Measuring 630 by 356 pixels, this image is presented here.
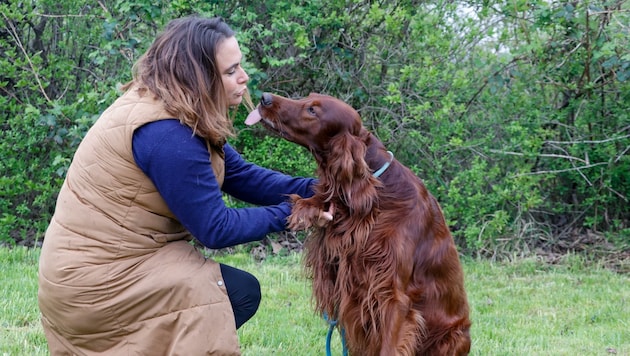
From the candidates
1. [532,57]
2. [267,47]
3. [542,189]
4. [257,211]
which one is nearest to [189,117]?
[257,211]

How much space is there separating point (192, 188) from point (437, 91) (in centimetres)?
327

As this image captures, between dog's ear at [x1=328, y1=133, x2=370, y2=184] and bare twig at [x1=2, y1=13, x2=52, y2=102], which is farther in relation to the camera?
bare twig at [x1=2, y1=13, x2=52, y2=102]

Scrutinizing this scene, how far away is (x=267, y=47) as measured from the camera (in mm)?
5258

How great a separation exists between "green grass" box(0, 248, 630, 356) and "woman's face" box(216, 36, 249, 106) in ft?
4.22

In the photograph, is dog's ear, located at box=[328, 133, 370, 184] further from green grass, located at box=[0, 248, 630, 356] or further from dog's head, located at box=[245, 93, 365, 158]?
green grass, located at box=[0, 248, 630, 356]

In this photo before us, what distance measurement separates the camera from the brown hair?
2.51m

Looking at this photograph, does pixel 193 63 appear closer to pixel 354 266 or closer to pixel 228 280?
pixel 228 280

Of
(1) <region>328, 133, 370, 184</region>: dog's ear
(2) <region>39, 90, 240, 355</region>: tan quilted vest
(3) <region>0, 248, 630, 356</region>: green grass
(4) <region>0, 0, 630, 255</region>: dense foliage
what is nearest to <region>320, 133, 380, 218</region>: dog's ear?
(1) <region>328, 133, 370, 184</region>: dog's ear

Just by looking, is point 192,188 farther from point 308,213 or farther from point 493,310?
point 493,310

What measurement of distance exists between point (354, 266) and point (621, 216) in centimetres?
416

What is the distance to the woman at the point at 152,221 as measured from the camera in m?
2.47

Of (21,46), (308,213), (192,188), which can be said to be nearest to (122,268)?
(192,188)

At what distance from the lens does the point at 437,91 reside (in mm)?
5387

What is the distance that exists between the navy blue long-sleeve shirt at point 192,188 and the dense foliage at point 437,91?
258 centimetres
